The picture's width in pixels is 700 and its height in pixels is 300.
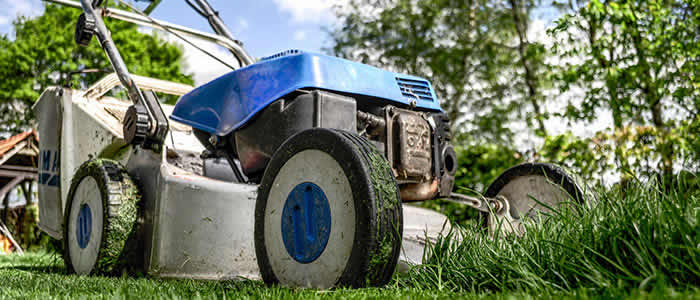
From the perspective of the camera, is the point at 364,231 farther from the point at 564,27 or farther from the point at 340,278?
the point at 564,27

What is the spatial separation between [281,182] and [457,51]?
11.7 meters

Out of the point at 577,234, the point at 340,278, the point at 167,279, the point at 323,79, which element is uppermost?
the point at 323,79

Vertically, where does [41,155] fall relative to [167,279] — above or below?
above

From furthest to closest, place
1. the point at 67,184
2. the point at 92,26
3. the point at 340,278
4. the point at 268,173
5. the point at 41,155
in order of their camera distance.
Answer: the point at 41,155, the point at 67,184, the point at 92,26, the point at 268,173, the point at 340,278

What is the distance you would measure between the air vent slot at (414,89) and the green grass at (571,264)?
0.84m

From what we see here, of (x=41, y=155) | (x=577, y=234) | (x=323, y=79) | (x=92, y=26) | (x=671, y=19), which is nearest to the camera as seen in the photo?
(x=577, y=234)

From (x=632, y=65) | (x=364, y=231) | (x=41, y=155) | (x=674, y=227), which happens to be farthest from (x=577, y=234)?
(x=632, y=65)

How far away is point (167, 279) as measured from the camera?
2.48 m

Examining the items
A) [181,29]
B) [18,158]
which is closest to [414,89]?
[181,29]

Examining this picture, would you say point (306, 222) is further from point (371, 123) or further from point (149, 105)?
point (149, 105)

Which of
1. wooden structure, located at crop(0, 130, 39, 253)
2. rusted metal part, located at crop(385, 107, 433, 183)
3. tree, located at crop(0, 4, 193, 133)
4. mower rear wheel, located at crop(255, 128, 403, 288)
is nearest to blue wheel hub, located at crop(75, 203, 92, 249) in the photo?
mower rear wheel, located at crop(255, 128, 403, 288)

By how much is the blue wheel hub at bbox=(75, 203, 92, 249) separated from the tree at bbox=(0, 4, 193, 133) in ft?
47.4

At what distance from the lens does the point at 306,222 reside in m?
1.76

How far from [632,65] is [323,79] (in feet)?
12.5
